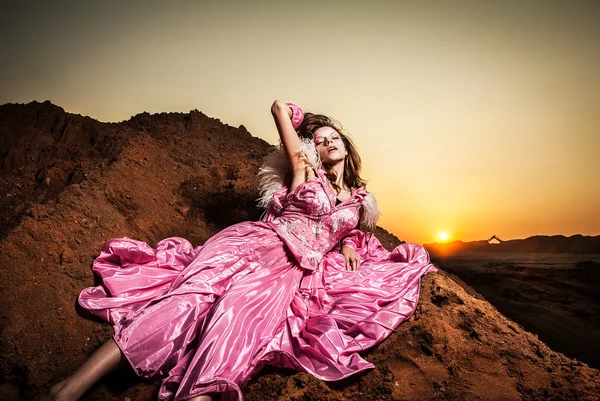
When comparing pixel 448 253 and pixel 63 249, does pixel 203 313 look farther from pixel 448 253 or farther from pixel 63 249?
pixel 448 253

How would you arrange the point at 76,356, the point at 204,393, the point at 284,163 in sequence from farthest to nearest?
the point at 284,163 → the point at 76,356 → the point at 204,393

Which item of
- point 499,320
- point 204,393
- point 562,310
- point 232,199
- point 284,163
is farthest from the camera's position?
point 562,310

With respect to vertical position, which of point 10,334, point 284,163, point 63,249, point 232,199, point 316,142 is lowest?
point 10,334

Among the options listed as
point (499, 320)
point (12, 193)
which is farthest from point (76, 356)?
point (499, 320)

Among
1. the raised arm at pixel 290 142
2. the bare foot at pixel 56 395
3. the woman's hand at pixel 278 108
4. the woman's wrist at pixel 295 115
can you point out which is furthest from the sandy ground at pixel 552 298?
the bare foot at pixel 56 395

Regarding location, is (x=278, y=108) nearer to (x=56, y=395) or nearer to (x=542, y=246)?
(x=56, y=395)

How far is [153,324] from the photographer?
79.0 inches

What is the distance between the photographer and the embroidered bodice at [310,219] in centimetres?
275

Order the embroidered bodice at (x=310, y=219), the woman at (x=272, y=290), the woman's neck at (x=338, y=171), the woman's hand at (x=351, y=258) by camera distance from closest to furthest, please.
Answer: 1. the woman at (x=272, y=290)
2. the embroidered bodice at (x=310, y=219)
3. the woman's hand at (x=351, y=258)
4. the woman's neck at (x=338, y=171)

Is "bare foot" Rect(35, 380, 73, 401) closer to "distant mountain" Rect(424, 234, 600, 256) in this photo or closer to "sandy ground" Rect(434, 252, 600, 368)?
A: "sandy ground" Rect(434, 252, 600, 368)

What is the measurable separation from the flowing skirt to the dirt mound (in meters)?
0.14

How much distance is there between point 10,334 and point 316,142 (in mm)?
2662

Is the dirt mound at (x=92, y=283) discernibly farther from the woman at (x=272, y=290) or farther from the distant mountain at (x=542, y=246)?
the distant mountain at (x=542, y=246)

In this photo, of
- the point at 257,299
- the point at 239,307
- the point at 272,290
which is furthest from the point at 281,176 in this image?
the point at 239,307
